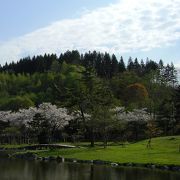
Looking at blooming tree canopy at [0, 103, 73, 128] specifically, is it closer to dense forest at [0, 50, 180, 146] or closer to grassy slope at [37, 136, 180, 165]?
dense forest at [0, 50, 180, 146]

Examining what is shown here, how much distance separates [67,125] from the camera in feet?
343

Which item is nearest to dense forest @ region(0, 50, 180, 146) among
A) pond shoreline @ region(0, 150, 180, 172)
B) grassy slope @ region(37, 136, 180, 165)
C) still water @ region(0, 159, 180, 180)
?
grassy slope @ region(37, 136, 180, 165)

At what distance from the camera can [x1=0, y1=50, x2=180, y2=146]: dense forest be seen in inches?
3078

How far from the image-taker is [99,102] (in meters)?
77.6

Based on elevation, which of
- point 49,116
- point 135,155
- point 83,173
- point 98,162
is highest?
point 49,116

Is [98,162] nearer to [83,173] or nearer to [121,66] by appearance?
[83,173]

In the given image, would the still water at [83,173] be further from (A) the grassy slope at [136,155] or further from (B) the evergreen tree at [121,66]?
(B) the evergreen tree at [121,66]

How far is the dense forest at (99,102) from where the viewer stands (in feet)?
257

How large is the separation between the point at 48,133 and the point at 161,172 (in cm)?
6000

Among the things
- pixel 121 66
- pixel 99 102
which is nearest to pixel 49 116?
pixel 99 102

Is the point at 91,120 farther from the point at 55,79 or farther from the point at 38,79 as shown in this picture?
the point at 38,79

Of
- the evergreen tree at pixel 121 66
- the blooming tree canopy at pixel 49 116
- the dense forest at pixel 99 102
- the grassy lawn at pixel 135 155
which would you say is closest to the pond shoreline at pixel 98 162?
the grassy lawn at pixel 135 155

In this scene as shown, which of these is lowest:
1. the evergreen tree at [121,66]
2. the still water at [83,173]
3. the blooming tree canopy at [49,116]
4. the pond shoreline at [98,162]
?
the still water at [83,173]

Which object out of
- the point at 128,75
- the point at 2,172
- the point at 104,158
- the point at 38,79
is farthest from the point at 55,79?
the point at 2,172
